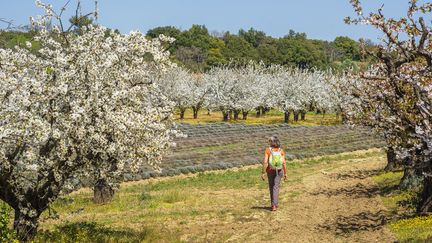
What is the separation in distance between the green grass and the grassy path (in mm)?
339

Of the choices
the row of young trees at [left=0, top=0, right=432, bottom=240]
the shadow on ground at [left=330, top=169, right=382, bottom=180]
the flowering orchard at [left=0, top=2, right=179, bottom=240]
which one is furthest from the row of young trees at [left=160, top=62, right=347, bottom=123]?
the flowering orchard at [left=0, top=2, right=179, bottom=240]

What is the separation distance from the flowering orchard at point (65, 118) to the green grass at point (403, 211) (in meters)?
6.48

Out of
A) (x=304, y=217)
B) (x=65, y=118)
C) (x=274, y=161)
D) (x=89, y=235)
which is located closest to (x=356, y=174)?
(x=304, y=217)

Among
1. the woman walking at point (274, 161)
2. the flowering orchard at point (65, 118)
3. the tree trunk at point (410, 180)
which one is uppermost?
the flowering orchard at point (65, 118)

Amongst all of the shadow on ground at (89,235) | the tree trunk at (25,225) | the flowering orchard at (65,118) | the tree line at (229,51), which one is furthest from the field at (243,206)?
the tree line at (229,51)

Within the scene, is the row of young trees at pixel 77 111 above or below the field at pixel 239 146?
above

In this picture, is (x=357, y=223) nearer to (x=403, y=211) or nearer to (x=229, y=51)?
(x=403, y=211)

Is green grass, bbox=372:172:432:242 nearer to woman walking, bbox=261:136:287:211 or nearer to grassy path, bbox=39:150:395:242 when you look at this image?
grassy path, bbox=39:150:395:242

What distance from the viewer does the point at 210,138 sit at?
1689 inches

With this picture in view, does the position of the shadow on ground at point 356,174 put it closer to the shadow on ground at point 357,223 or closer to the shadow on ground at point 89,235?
the shadow on ground at point 357,223

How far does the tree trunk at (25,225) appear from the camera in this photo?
34.4ft

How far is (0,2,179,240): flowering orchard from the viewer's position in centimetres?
932

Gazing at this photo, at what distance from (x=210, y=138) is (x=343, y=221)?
28.2 metres

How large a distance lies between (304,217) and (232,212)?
2.37 metres
